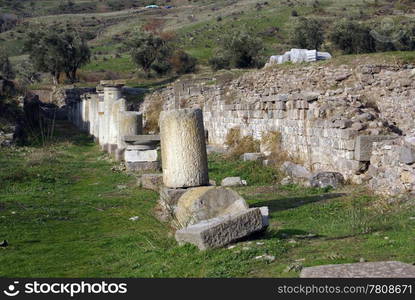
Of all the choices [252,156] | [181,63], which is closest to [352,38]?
[181,63]

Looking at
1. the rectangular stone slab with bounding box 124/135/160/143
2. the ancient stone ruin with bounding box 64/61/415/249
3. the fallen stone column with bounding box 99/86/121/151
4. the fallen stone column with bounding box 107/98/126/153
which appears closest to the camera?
the ancient stone ruin with bounding box 64/61/415/249

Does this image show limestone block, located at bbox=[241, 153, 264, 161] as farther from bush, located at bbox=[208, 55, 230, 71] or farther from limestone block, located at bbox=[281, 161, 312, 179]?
bush, located at bbox=[208, 55, 230, 71]

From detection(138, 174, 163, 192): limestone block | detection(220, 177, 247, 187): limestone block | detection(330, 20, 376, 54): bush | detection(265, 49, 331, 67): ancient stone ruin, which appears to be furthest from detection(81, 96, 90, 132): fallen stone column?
detection(220, 177, 247, 187): limestone block

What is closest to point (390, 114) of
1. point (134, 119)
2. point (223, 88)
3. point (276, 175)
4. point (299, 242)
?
point (276, 175)

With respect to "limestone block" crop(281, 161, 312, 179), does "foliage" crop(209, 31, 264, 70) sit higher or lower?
higher

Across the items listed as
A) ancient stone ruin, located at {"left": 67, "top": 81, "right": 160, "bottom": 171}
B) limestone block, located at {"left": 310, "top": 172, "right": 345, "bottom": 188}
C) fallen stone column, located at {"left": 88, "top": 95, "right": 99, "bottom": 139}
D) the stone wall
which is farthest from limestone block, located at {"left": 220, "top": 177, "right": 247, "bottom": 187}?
fallen stone column, located at {"left": 88, "top": 95, "right": 99, "bottom": 139}

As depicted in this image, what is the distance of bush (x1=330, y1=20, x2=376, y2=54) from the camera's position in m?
47.7

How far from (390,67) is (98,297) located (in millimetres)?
22695

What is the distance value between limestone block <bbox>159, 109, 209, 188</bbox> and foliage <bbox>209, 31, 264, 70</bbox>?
40741 mm

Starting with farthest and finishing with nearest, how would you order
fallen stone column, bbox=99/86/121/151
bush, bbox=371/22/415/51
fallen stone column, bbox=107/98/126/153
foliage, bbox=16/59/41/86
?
foliage, bbox=16/59/41/86, bush, bbox=371/22/415/51, fallen stone column, bbox=99/86/121/151, fallen stone column, bbox=107/98/126/153

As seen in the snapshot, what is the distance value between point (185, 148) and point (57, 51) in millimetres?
47521

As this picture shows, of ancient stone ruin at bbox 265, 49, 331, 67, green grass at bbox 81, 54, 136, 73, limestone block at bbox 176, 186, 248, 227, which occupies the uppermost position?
ancient stone ruin at bbox 265, 49, 331, 67

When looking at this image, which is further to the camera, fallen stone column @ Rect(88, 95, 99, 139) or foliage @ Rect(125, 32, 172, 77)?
foliage @ Rect(125, 32, 172, 77)

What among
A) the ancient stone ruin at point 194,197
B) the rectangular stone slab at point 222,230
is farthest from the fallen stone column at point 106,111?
the rectangular stone slab at point 222,230
